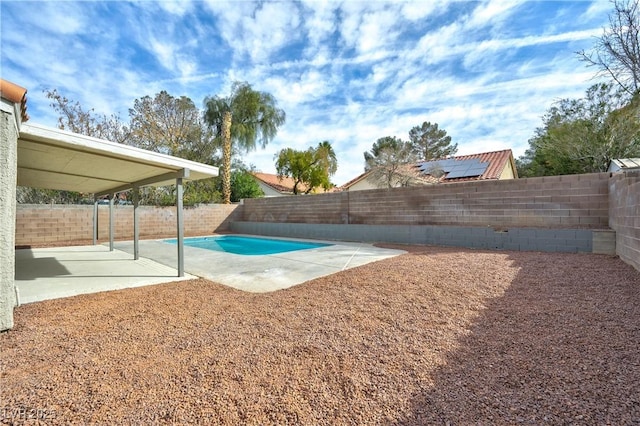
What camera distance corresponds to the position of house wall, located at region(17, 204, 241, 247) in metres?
11.2

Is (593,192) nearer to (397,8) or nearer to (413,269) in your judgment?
(413,269)

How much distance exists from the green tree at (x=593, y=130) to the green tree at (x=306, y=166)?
50.2 ft

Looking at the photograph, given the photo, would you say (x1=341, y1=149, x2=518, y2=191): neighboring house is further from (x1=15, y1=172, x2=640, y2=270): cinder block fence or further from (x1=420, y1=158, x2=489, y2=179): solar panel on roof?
(x1=15, y1=172, x2=640, y2=270): cinder block fence

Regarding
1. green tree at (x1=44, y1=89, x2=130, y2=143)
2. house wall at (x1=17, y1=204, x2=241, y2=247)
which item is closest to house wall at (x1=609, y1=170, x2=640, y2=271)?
house wall at (x1=17, y1=204, x2=241, y2=247)

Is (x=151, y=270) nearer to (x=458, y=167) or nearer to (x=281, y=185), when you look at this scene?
(x=458, y=167)

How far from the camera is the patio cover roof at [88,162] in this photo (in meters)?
3.93

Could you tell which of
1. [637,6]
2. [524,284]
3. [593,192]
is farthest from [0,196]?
[637,6]

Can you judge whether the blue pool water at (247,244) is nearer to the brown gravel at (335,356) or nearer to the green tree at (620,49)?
the brown gravel at (335,356)

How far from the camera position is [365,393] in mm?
1989

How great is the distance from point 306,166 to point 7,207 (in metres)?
21.4

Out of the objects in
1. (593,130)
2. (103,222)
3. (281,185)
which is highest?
(593,130)

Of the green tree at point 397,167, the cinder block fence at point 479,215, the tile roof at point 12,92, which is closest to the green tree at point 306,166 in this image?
the green tree at point 397,167

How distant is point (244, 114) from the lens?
808 inches

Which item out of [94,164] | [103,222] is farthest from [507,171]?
[103,222]
